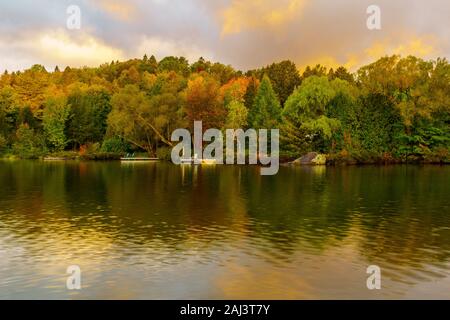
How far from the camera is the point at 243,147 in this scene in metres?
74.2

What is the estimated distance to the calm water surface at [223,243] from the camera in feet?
41.9

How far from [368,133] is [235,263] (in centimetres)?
6033

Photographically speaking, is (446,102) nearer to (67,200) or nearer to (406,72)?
(406,72)

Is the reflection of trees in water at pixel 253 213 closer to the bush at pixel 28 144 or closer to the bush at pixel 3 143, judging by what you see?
the bush at pixel 28 144

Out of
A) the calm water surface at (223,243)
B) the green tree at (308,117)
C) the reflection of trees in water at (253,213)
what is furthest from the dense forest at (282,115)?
the calm water surface at (223,243)

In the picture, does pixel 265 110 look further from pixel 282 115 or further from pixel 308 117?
pixel 308 117

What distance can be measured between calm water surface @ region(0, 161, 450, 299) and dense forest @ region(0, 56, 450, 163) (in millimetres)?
38937

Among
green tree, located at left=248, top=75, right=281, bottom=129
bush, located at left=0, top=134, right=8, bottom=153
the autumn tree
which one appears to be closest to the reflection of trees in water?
green tree, located at left=248, top=75, right=281, bottom=129

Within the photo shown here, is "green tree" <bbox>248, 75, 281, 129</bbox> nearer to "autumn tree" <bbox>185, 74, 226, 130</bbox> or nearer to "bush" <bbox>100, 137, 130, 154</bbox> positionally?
"autumn tree" <bbox>185, 74, 226, 130</bbox>

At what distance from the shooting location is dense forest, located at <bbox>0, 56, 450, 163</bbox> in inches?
2781

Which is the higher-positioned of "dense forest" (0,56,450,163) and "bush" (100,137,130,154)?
"dense forest" (0,56,450,163)

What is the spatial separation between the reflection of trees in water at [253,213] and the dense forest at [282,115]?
3123 centimetres

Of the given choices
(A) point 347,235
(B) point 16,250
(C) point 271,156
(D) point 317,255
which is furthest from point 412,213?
(C) point 271,156

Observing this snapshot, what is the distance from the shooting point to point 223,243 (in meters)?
17.6
